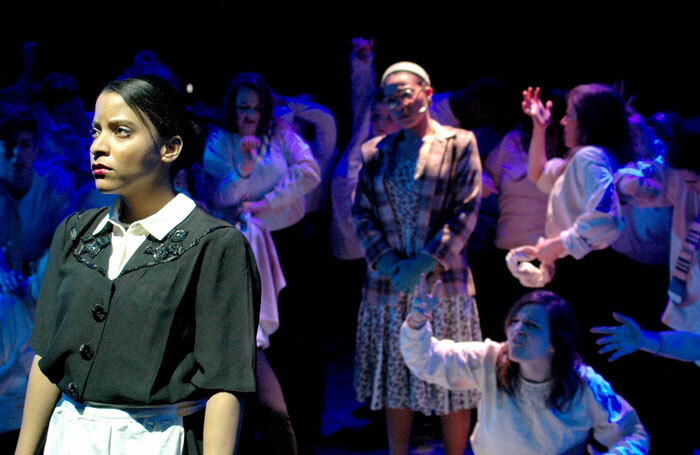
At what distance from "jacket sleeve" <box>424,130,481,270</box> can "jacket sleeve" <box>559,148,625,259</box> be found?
1.38 feet

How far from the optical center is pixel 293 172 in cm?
364

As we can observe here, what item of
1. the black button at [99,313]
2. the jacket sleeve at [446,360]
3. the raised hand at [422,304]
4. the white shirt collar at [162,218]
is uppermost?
the white shirt collar at [162,218]

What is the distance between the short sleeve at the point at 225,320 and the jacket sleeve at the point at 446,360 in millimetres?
1530

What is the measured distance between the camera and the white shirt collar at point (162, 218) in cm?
158

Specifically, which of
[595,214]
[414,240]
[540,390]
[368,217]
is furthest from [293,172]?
[540,390]

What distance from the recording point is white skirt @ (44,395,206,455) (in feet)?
4.86

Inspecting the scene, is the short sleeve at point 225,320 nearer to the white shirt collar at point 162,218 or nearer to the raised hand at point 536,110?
the white shirt collar at point 162,218

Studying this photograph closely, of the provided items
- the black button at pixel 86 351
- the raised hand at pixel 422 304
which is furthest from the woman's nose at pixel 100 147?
the raised hand at pixel 422 304

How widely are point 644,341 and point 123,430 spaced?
1872 mm

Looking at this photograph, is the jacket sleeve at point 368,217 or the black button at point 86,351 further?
the jacket sleeve at point 368,217

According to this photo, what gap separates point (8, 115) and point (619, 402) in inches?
117

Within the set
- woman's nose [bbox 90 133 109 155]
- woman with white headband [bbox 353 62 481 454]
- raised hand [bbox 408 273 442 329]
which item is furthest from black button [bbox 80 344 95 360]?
woman with white headband [bbox 353 62 481 454]

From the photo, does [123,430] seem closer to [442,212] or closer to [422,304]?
[422,304]

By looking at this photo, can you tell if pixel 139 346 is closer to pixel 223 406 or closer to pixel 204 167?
pixel 223 406
